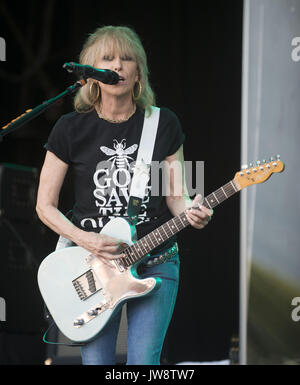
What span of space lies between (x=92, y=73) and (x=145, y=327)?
41.3 inches

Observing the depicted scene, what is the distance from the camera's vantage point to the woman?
2.61 meters

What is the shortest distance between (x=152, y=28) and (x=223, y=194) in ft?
6.86

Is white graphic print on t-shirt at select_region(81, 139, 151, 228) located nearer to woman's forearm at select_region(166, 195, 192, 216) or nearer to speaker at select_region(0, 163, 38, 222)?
woman's forearm at select_region(166, 195, 192, 216)

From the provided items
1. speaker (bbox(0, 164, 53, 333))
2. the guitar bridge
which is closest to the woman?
the guitar bridge

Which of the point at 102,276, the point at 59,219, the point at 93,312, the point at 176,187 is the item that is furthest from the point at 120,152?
the point at 93,312

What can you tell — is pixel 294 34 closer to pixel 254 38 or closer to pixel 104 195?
pixel 254 38

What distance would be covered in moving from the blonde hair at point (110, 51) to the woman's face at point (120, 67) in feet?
0.06

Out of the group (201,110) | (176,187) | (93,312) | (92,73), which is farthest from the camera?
(201,110)

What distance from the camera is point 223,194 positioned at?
2.58 metres

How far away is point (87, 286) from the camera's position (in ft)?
8.87

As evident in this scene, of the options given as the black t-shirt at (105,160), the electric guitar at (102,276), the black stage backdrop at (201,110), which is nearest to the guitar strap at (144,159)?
the black t-shirt at (105,160)

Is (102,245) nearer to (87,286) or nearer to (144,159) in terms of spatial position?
(87,286)

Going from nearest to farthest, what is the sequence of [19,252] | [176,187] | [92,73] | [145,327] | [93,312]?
[92,73]
[145,327]
[93,312]
[176,187]
[19,252]
